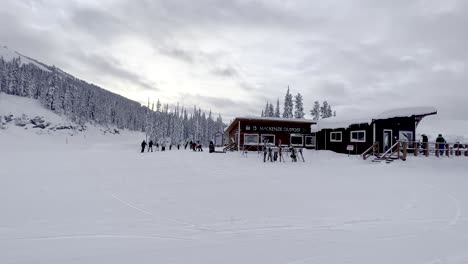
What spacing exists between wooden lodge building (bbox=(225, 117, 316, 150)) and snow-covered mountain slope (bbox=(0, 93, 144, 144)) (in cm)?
4252

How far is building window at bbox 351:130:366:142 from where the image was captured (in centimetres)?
2374

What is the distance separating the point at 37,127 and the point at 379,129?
7029 cm

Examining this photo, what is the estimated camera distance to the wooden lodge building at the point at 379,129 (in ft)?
69.1

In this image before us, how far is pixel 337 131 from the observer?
27.1 m

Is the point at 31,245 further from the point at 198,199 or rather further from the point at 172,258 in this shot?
the point at 198,199

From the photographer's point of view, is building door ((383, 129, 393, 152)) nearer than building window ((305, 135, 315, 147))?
Yes

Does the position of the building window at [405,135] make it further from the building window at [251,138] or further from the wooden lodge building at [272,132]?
the building window at [251,138]

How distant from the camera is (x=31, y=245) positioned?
13.8ft

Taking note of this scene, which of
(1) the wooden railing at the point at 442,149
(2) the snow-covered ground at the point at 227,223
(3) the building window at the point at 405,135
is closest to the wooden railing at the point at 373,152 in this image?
(1) the wooden railing at the point at 442,149

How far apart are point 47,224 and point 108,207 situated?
1.48 metres

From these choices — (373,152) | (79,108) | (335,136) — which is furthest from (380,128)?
(79,108)

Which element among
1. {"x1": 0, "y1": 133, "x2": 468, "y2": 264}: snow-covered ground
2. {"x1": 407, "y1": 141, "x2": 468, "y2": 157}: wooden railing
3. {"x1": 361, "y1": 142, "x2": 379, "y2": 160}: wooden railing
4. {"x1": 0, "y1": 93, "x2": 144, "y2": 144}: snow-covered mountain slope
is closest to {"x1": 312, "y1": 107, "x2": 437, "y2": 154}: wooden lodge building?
{"x1": 361, "y1": 142, "x2": 379, "y2": 160}: wooden railing

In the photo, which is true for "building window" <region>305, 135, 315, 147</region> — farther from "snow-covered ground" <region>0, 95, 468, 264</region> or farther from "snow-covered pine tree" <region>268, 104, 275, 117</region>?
"snow-covered pine tree" <region>268, 104, 275, 117</region>

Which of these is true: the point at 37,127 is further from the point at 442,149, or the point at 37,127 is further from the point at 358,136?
the point at 442,149
